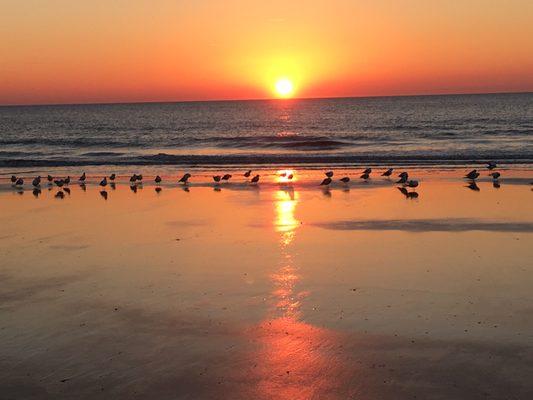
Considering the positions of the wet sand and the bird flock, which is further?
the bird flock

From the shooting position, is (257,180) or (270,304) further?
(257,180)

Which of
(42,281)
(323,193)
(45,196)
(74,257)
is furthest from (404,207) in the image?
(45,196)

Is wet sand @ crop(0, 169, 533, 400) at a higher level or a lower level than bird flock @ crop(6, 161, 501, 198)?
higher

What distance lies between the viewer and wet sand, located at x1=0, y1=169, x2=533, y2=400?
23.0 feet

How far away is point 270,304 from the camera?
936cm

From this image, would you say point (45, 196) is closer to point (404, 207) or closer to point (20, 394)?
point (404, 207)

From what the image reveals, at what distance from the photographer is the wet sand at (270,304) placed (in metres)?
7.02

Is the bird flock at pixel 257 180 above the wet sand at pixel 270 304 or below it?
below

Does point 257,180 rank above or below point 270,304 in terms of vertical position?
below

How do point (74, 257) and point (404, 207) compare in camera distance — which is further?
point (404, 207)

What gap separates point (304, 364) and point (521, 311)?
3.24 m

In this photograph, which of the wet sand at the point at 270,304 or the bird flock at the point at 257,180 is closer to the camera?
the wet sand at the point at 270,304

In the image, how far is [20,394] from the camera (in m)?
6.81

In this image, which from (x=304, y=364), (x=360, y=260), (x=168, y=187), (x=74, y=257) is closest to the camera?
(x=304, y=364)
